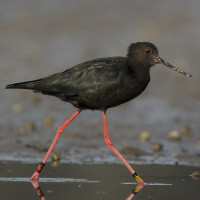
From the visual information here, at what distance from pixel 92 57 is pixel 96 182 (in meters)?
8.51

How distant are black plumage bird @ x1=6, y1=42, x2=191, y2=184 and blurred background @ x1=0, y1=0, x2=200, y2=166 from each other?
1204mm

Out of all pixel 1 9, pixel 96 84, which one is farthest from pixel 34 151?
pixel 1 9

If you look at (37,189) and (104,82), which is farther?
(104,82)

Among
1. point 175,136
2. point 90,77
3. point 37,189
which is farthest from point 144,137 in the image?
point 37,189

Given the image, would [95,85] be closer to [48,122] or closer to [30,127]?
[30,127]

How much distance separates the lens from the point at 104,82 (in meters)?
8.41

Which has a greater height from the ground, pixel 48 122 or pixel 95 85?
pixel 48 122

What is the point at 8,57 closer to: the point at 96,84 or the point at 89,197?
the point at 96,84

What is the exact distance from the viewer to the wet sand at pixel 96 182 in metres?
7.34

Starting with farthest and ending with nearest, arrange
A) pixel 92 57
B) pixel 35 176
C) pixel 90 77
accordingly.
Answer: pixel 92 57
pixel 90 77
pixel 35 176

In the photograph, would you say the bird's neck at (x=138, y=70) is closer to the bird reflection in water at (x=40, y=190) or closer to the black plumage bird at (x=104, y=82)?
the black plumage bird at (x=104, y=82)

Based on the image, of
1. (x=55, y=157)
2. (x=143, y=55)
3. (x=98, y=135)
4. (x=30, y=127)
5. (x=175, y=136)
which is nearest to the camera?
(x=143, y=55)

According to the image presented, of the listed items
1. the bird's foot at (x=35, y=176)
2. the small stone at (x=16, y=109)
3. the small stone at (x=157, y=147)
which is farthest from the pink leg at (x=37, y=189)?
the small stone at (x=16, y=109)

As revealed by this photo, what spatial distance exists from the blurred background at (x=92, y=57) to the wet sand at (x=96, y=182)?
593 mm
